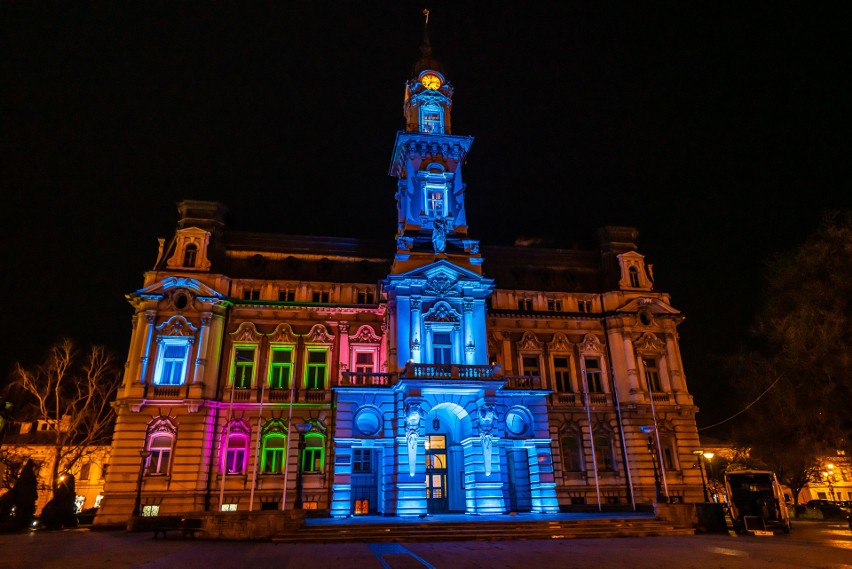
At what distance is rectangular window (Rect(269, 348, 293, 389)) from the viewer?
33469mm

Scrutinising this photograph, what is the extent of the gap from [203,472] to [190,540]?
378 inches

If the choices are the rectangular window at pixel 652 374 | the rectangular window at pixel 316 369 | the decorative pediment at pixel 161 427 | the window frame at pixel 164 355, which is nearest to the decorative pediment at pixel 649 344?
the rectangular window at pixel 652 374

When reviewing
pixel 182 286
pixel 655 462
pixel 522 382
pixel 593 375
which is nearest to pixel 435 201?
pixel 522 382

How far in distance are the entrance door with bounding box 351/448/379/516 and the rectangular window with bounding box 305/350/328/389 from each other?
17.3 feet

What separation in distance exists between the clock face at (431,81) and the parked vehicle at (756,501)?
31992 millimetres

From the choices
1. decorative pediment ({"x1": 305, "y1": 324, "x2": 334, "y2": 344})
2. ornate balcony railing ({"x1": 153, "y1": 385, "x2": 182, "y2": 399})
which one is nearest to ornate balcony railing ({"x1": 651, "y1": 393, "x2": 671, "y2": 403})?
decorative pediment ({"x1": 305, "y1": 324, "x2": 334, "y2": 344})

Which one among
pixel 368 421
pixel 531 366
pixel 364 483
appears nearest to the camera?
pixel 368 421

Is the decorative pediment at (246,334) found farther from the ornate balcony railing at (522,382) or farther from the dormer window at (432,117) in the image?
the dormer window at (432,117)

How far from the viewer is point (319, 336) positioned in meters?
34.3

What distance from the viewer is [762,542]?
18.8 meters

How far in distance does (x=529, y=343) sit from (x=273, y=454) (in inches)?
729

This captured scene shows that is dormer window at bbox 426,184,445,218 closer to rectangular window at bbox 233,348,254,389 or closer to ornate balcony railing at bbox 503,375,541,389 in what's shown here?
ornate balcony railing at bbox 503,375,541,389

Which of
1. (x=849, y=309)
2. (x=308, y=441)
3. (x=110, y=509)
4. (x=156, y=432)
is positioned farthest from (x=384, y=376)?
(x=849, y=309)

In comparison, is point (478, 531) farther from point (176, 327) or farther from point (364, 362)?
point (176, 327)
